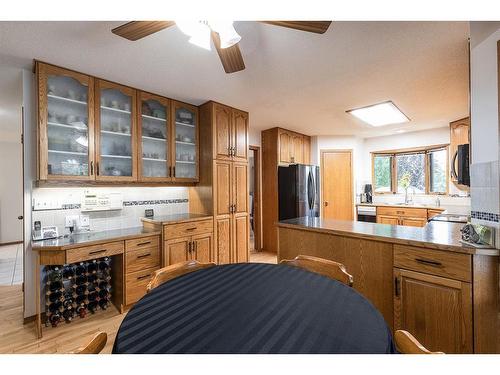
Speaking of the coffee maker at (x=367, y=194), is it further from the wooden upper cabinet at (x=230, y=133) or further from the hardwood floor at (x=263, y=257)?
the wooden upper cabinet at (x=230, y=133)

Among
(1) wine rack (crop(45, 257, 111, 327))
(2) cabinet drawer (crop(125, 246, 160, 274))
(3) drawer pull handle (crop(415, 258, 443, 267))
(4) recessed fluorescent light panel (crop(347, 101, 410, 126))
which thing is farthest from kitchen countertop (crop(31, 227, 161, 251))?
(4) recessed fluorescent light panel (crop(347, 101, 410, 126))

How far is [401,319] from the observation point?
5.26 feet

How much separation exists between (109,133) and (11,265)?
10.5 feet

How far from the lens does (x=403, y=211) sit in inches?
169

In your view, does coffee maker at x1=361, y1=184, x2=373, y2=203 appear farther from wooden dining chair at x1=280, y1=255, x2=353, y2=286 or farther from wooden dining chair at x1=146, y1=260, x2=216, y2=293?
wooden dining chair at x1=146, y1=260, x2=216, y2=293

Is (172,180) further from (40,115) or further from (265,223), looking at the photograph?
(265,223)

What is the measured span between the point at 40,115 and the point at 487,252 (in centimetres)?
329

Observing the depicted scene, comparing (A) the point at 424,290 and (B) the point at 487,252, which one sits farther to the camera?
(A) the point at 424,290

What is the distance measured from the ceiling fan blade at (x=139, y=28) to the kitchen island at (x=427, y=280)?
1767 millimetres

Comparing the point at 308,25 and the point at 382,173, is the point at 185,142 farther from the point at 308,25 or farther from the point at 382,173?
the point at 382,173

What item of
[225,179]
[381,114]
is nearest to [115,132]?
[225,179]

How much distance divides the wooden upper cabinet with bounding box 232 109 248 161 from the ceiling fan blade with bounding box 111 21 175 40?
6.44ft
